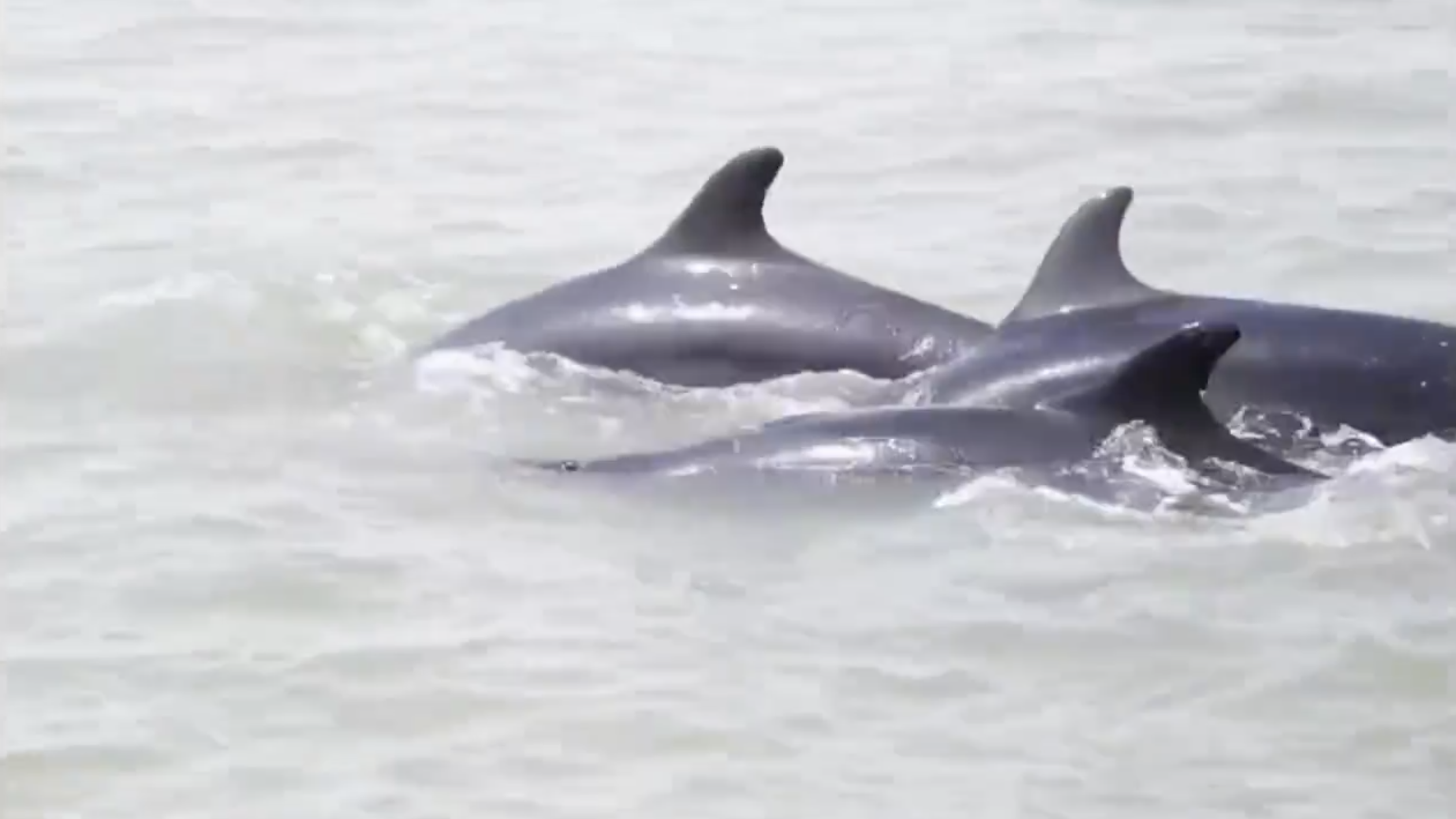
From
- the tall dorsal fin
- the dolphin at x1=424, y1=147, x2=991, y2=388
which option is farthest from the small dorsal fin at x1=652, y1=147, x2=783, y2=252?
the tall dorsal fin

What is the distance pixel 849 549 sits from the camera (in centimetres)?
922

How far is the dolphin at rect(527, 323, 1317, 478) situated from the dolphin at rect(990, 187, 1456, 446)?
0.36 meters

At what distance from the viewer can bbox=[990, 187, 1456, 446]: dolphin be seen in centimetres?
1014

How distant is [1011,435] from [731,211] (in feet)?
7.04

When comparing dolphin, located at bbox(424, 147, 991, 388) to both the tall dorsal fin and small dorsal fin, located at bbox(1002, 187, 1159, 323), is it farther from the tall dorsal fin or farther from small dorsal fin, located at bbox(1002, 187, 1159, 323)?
the tall dorsal fin

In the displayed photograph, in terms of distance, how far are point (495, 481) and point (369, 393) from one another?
4.93 feet

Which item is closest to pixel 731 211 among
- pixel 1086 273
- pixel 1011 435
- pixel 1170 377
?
pixel 1086 273

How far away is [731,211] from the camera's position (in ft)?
37.4

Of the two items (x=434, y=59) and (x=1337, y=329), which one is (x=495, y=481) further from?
(x=434, y=59)

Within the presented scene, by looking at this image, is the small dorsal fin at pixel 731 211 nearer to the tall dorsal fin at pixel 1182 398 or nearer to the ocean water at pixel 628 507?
the ocean water at pixel 628 507

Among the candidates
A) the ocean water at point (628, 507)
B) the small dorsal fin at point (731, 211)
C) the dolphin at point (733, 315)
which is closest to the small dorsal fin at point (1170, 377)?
the ocean water at point (628, 507)

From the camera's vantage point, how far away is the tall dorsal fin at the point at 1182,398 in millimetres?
9367

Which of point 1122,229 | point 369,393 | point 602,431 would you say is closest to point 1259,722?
point 602,431

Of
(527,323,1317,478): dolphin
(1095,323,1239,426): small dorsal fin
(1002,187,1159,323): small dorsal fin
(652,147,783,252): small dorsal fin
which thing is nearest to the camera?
(1095,323,1239,426): small dorsal fin
